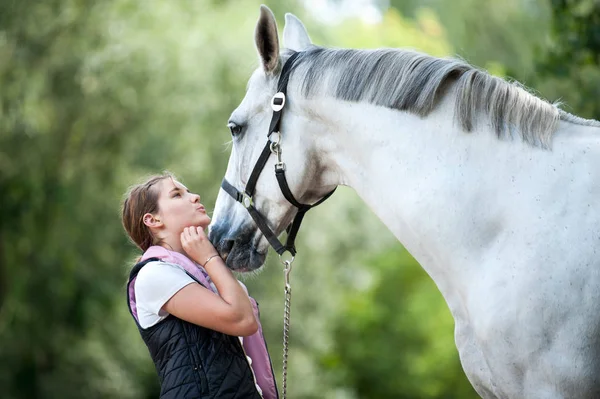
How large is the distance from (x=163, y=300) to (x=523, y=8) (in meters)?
17.1

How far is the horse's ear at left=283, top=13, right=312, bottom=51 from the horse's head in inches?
2.5

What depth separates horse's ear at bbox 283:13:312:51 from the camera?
3.87m

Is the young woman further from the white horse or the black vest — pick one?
the white horse

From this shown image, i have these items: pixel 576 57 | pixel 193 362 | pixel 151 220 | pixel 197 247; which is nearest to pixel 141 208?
pixel 151 220

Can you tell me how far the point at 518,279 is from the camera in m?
2.90

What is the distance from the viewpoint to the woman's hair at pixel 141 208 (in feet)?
12.0

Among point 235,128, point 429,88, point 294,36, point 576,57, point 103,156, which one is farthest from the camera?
point 103,156

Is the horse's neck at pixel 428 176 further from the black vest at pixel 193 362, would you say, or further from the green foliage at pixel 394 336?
the green foliage at pixel 394 336

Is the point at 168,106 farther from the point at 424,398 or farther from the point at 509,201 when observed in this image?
the point at 424,398

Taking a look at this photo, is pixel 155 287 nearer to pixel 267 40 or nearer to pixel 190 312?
pixel 190 312

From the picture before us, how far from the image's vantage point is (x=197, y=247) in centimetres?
346

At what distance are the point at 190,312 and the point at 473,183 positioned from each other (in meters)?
1.23

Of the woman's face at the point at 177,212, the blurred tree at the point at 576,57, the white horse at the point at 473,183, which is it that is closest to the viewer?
the white horse at the point at 473,183

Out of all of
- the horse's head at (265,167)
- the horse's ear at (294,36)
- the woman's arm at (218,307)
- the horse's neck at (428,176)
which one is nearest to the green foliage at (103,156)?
the horse's ear at (294,36)
